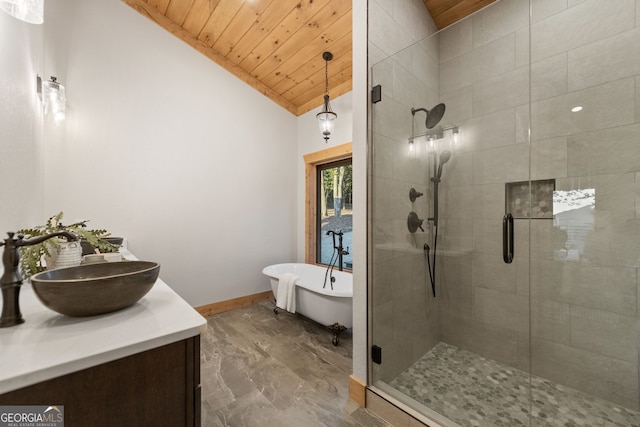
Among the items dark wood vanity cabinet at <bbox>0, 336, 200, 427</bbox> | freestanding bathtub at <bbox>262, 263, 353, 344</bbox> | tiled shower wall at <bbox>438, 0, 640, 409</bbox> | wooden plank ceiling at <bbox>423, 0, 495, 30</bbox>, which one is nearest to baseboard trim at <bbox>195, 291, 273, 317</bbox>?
freestanding bathtub at <bbox>262, 263, 353, 344</bbox>

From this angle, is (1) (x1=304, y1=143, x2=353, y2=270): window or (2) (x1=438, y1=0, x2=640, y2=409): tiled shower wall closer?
(2) (x1=438, y1=0, x2=640, y2=409): tiled shower wall

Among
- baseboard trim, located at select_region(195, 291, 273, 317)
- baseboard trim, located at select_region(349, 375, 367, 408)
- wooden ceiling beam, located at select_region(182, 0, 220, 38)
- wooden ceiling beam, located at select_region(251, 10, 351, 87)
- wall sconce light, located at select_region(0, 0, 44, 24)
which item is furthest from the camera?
baseboard trim, located at select_region(195, 291, 273, 317)

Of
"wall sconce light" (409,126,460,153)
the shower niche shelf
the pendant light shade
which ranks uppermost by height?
the pendant light shade

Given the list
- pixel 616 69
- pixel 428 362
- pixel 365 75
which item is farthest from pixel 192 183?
pixel 616 69

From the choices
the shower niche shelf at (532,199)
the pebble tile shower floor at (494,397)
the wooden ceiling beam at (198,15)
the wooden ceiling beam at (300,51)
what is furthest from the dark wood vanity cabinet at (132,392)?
the wooden ceiling beam at (198,15)

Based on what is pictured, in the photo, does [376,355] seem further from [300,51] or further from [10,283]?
[300,51]

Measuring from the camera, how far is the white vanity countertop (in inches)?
22.0

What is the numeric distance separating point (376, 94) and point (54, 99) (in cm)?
254

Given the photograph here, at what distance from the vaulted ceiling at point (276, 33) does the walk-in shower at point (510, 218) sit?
67 cm

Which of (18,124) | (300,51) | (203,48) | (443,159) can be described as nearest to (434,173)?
(443,159)

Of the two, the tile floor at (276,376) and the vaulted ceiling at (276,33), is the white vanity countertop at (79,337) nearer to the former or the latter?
the tile floor at (276,376)

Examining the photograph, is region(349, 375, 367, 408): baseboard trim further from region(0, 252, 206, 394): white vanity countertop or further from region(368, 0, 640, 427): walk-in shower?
region(0, 252, 206, 394): white vanity countertop

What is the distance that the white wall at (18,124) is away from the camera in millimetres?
1207

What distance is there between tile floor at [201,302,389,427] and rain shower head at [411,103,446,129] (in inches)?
75.4
